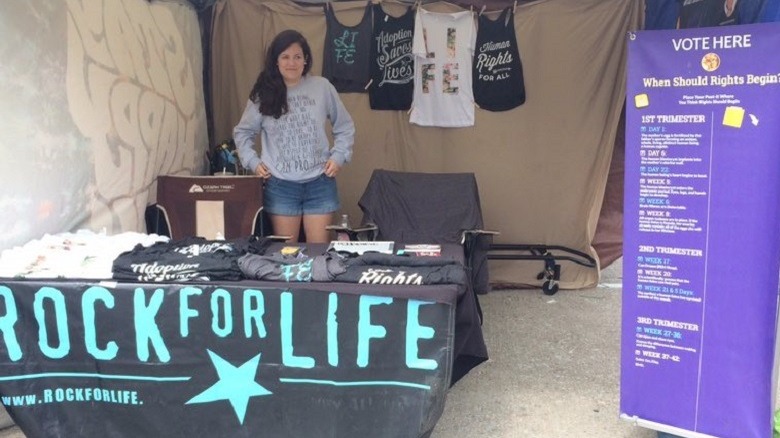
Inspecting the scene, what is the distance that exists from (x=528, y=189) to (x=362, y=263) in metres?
2.29

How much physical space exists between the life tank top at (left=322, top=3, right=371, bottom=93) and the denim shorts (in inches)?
47.2

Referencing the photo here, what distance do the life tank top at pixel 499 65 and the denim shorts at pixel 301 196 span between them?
1.43 m

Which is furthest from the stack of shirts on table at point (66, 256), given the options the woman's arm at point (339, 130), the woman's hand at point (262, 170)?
the woman's arm at point (339, 130)

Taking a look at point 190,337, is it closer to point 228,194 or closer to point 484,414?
point 484,414

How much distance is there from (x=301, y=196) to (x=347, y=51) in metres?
1.38

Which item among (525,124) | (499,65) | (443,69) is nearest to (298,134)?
(443,69)

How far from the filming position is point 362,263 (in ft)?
7.01

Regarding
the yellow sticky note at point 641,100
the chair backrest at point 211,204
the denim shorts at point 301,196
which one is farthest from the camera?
the chair backrest at point 211,204

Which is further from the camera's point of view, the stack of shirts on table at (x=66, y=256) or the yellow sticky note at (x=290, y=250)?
the yellow sticky note at (x=290, y=250)

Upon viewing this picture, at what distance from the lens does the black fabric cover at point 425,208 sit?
11.3 ft

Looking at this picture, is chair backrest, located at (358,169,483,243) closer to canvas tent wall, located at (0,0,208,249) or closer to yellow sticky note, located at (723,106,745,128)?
canvas tent wall, located at (0,0,208,249)

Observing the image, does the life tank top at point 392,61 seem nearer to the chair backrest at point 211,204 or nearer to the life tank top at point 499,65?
the life tank top at point 499,65

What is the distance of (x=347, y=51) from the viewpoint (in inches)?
160

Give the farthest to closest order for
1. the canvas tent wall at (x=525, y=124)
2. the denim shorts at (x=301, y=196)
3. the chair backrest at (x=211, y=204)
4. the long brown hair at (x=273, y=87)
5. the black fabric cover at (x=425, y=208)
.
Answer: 1. the canvas tent wall at (x=525, y=124)
2. the black fabric cover at (x=425, y=208)
3. the chair backrest at (x=211, y=204)
4. the denim shorts at (x=301, y=196)
5. the long brown hair at (x=273, y=87)
